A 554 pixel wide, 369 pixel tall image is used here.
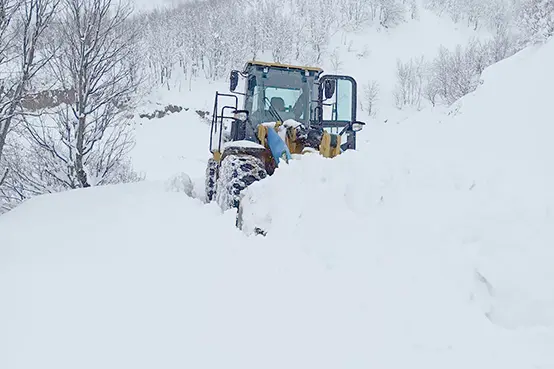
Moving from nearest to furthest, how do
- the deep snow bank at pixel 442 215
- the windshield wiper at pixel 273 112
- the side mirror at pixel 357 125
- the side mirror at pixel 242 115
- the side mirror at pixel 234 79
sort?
the deep snow bank at pixel 442 215 < the side mirror at pixel 357 125 < the side mirror at pixel 242 115 < the side mirror at pixel 234 79 < the windshield wiper at pixel 273 112

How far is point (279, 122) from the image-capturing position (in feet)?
21.2

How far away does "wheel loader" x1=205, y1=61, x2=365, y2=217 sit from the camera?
5840mm

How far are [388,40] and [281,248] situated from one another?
2235 inches

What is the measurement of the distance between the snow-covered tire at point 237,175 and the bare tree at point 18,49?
3586 millimetres

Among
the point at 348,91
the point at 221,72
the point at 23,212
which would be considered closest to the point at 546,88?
the point at 348,91

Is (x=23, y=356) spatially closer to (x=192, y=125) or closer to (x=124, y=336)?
(x=124, y=336)

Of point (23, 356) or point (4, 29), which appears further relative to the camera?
point (4, 29)

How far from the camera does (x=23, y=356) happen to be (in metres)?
2.25

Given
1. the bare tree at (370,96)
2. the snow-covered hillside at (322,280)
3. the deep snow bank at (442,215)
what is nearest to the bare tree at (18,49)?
the snow-covered hillside at (322,280)

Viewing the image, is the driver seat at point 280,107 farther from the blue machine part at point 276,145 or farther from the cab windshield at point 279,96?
the blue machine part at point 276,145

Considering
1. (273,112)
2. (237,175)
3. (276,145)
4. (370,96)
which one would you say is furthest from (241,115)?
(370,96)

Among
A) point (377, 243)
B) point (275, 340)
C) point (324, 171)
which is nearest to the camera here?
point (275, 340)

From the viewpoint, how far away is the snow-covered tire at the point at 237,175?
5.65 metres

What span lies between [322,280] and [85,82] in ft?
28.5
